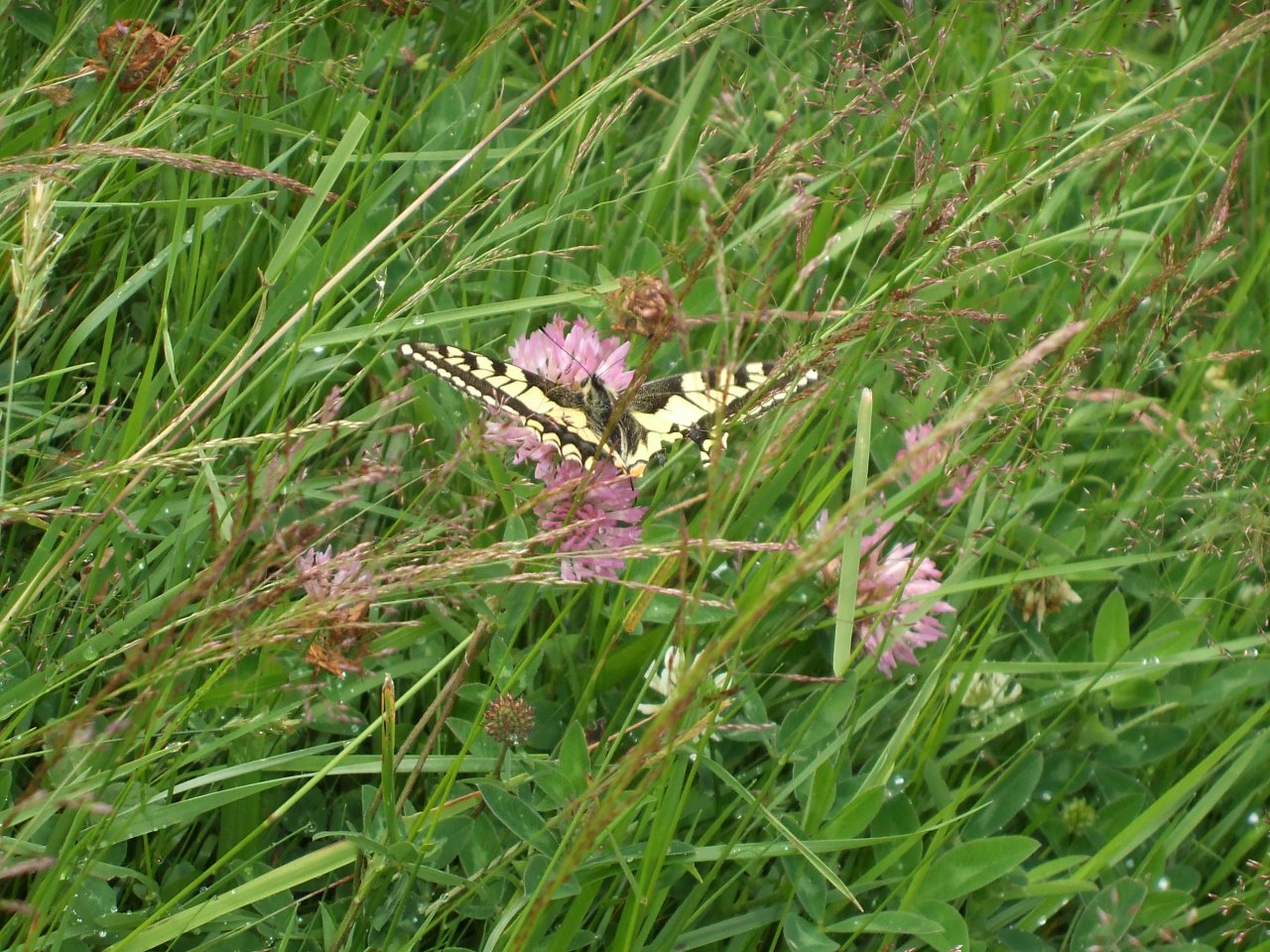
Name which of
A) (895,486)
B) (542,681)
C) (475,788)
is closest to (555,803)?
(475,788)

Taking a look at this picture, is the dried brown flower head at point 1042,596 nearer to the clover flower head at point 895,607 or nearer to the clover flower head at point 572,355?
the clover flower head at point 895,607

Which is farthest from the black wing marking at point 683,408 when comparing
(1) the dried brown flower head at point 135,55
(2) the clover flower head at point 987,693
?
(1) the dried brown flower head at point 135,55

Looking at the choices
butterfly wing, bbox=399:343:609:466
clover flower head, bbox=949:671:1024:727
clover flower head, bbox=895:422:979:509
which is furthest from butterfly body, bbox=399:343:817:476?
clover flower head, bbox=949:671:1024:727

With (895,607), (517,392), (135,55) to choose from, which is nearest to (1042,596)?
(895,607)

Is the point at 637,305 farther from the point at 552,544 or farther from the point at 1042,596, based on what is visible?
the point at 1042,596

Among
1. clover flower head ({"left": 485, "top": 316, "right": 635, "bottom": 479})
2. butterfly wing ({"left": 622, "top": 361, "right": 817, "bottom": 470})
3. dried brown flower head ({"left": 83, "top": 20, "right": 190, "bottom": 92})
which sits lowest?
butterfly wing ({"left": 622, "top": 361, "right": 817, "bottom": 470})

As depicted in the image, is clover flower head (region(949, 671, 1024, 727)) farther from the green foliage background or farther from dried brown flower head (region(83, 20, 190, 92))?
dried brown flower head (region(83, 20, 190, 92))

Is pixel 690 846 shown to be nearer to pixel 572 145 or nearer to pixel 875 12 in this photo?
pixel 572 145
